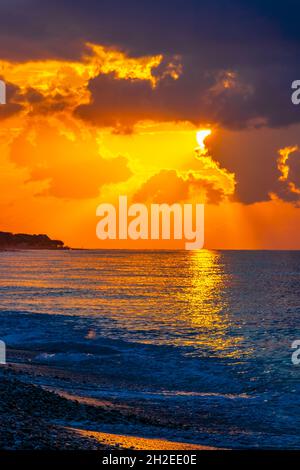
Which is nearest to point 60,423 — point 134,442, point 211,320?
point 134,442

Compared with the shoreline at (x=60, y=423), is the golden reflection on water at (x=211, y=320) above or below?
below

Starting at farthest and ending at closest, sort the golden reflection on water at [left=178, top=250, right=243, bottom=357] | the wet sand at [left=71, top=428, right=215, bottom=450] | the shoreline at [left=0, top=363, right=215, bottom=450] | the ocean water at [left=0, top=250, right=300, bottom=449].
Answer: the golden reflection on water at [left=178, top=250, right=243, bottom=357] < the ocean water at [left=0, top=250, right=300, bottom=449] < the wet sand at [left=71, top=428, right=215, bottom=450] < the shoreline at [left=0, top=363, right=215, bottom=450]

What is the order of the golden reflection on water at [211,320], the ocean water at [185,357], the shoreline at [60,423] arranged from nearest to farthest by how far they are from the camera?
the shoreline at [60,423] < the ocean water at [185,357] < the golden reflection on water at [211,320]

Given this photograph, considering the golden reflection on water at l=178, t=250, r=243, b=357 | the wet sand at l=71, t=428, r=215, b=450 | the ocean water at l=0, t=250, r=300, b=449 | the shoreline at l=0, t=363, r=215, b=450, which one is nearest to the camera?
A: the shoreline at l=0, t=363, r=215, b=450

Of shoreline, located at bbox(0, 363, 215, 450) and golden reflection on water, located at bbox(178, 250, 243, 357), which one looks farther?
golden reflection on water, located at bbox(178, 250, 243, 357)

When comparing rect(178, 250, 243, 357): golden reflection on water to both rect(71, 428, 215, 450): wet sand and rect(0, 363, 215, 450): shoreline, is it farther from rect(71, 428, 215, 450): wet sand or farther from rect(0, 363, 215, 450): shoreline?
rect(71, 428, 215, 450): wet sand

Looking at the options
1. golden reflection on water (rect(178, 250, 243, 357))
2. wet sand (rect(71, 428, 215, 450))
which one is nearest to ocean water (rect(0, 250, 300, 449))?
golden reflection on water (rect(178, 250, 243, 357))

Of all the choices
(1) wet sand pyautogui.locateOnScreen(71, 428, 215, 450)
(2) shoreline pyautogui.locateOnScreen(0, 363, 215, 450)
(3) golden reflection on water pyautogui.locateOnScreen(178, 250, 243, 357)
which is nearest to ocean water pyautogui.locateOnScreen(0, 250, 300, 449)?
(3) golden reflection on water pyautogui.locateOnScreen(178, 250, 243, 357)

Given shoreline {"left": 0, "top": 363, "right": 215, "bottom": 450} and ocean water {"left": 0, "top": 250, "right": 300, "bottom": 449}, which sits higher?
shoreline {"left": 0, "top": 363, "right": 215, "bottom": 450}

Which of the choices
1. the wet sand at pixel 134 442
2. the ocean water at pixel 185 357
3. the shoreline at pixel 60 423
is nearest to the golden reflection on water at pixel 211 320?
the ocean water at pixel 185 357

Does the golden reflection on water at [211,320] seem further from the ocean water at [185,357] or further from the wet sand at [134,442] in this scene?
the wet sand at [134,442]

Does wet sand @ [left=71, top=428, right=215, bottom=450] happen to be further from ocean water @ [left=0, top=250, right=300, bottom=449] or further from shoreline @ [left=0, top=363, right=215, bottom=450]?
ocean water @ [left=0, top=250, right=300, bottom=449]

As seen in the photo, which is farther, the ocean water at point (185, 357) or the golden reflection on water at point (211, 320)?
the golden reflection on water at point (211, 320)
